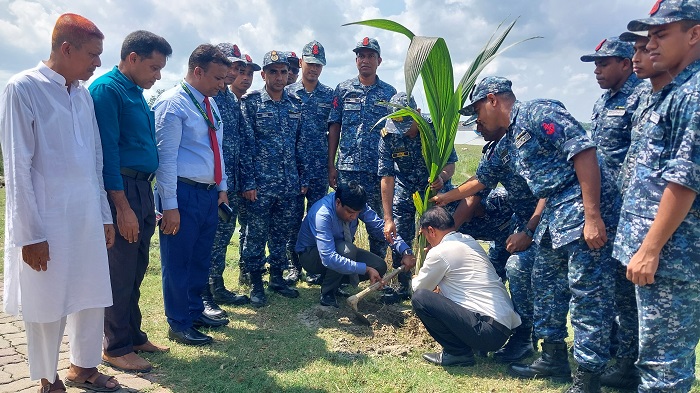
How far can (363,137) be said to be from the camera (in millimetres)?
5016

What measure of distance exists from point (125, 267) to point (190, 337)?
81 centimetres

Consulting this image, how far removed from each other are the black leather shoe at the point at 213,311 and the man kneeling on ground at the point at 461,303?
1.80 m

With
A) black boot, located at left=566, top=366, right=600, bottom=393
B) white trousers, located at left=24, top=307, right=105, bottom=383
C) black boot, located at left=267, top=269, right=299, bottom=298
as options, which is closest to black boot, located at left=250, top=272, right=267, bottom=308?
black boot, located at left=267, top=269, right=299, bottom=298

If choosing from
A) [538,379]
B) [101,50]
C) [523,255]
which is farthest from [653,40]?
[101,50]

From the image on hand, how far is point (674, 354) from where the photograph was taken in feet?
7.20

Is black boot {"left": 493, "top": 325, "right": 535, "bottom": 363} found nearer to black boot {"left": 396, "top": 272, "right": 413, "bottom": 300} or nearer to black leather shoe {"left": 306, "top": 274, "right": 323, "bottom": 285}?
black boot {"left": 396, "top": 272, "right": 413, "bottom": 300}

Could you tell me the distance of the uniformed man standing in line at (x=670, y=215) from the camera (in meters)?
2.08

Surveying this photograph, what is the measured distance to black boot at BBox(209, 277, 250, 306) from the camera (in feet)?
15.5

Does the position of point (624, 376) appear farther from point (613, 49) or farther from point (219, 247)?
point (219, 247)

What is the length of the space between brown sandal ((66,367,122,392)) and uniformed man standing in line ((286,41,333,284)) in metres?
2.57

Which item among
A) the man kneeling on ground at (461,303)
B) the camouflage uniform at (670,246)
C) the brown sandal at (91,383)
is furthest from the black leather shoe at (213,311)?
the camouflage uniform at (670,246)

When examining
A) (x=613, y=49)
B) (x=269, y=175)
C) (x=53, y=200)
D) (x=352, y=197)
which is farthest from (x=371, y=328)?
(x=613, y=49)

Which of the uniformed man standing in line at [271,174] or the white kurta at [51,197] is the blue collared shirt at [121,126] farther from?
the uniformed man standing in line at [271,174]

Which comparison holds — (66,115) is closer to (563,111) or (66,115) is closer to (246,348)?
(246,348)
